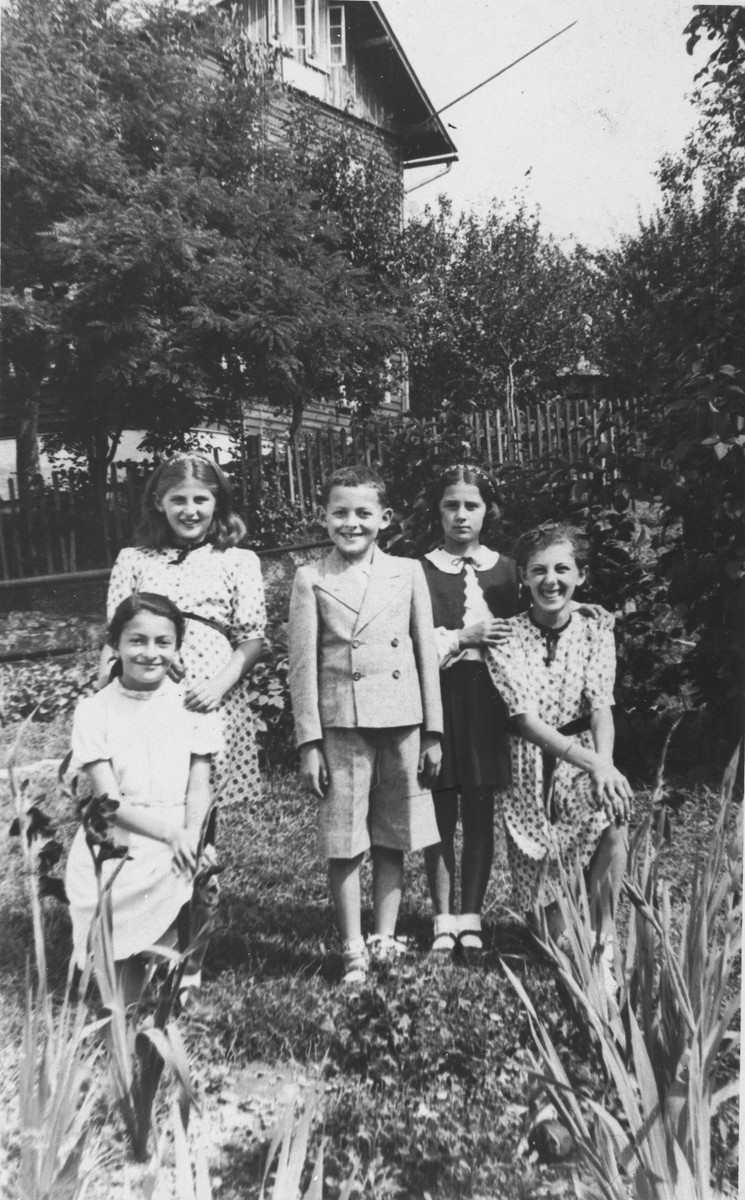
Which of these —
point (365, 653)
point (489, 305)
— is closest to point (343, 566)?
point (365, 653)

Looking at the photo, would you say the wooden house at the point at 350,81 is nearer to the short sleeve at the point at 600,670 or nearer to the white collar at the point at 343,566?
the white collar at the point at 343,566

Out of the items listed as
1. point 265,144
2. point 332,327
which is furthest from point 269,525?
point 265,144

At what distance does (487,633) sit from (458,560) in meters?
0.21

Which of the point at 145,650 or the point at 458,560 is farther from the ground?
the point at 458,560

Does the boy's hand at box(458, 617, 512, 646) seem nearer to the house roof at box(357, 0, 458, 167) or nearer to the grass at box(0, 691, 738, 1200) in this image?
the grass at box(0, 691, 738, 1200)

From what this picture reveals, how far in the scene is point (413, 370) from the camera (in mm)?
2418

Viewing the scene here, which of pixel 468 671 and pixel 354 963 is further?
pixel 468 671

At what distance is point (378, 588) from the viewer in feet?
7.41

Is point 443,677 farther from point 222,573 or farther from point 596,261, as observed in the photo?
point 596,261

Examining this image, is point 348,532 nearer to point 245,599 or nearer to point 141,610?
point 245,599

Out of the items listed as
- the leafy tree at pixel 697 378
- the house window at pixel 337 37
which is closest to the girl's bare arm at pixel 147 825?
the leafy tree at pixel 697 378

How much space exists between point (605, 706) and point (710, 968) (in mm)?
743

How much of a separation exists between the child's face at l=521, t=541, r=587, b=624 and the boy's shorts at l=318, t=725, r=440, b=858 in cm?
45

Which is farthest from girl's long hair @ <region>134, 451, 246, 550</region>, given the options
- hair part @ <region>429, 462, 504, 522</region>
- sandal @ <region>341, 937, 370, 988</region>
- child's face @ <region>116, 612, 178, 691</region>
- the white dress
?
sandal @ <region>341, 937, 370, 988</region>
